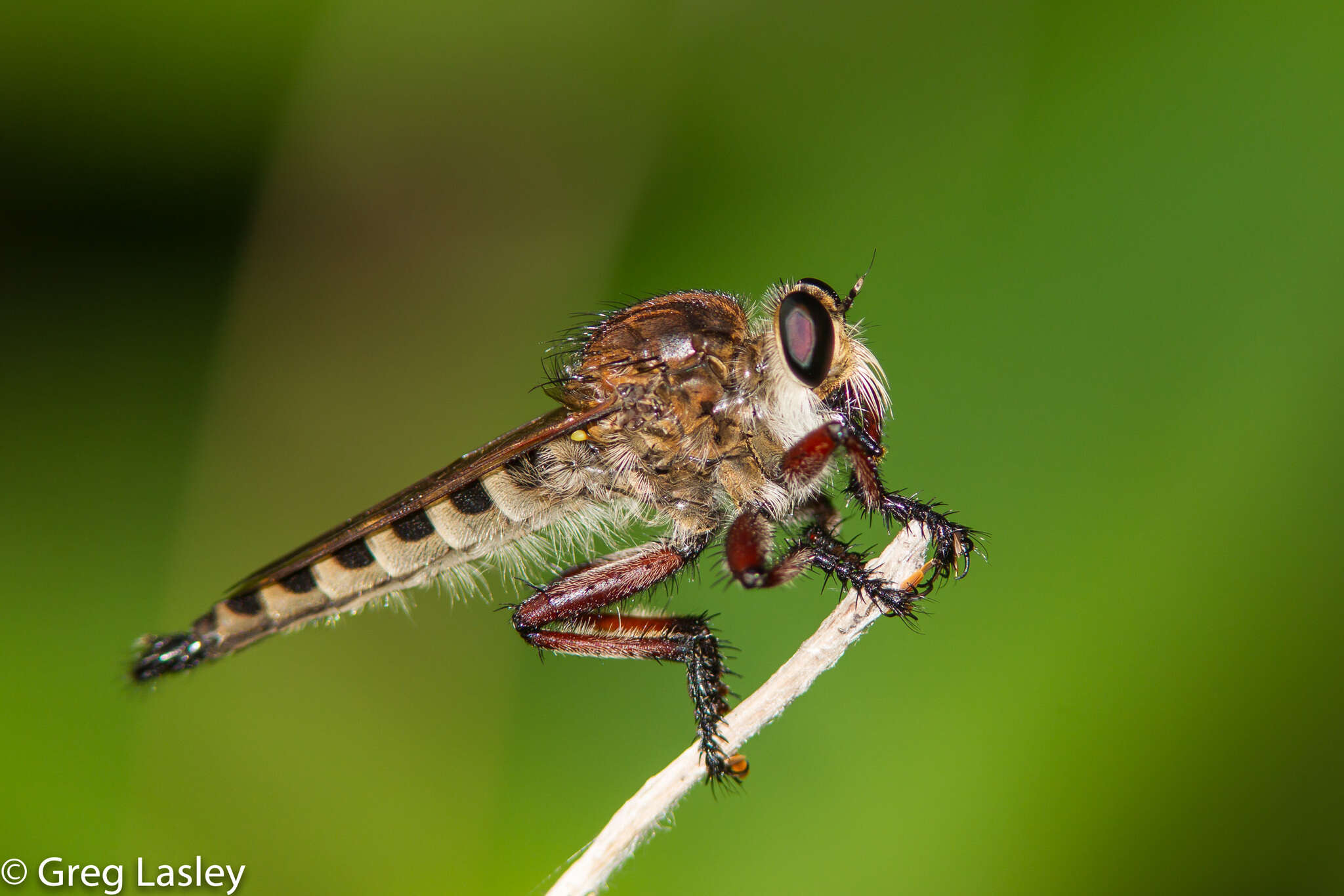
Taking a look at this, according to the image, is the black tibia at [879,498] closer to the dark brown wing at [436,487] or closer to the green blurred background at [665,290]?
the green blurred background at [665,290]

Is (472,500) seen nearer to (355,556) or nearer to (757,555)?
(355,556)

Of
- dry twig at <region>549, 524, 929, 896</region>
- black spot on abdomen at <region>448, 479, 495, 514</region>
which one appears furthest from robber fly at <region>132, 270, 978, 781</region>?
dry twig at <region>549, 524, 929, 896</region>

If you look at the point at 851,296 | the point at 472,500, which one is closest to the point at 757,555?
the point at 851,296

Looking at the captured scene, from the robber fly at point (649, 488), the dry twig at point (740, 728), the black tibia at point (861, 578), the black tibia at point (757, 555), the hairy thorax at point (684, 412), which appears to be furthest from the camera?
the hairy thorax at point (684, 412)

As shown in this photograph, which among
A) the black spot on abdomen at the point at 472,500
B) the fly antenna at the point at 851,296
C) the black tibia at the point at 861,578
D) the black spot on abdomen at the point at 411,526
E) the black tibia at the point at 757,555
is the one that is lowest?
the black tibia at the point at 861,578

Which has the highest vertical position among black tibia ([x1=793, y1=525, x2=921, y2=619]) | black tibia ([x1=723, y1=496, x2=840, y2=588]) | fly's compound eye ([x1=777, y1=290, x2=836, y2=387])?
fly's compound eye ([x1=777, y1=290, x2=836, y2=387])

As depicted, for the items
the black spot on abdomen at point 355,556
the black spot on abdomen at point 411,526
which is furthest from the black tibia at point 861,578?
the black spot on abdomen at point 355,556

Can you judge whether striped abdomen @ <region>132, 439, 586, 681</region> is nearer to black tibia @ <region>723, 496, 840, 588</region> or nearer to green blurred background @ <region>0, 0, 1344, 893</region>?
green blurred background @ <region>0, 0, 1344, 893</region>
